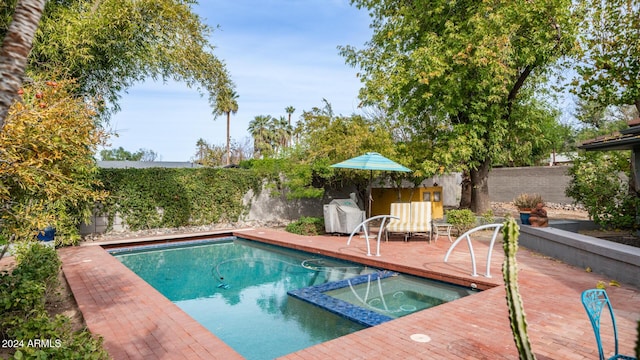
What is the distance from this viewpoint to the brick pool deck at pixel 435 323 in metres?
3.62

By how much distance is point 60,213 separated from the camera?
9.75 m

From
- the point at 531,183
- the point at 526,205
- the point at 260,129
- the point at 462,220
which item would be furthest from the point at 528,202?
the point at 260,129

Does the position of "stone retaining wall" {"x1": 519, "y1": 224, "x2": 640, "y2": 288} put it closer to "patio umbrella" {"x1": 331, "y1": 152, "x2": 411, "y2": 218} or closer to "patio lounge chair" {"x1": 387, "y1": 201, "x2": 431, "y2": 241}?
"patio lounge chair" {"x1": 387, "y1": 201, "x2": 431, "y2": 241}

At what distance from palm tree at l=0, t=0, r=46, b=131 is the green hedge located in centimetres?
1073

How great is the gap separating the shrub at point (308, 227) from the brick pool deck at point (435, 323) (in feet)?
18.2

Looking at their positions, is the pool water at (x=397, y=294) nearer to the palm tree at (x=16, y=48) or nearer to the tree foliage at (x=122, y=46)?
the palm tree at (x=16, y=48)

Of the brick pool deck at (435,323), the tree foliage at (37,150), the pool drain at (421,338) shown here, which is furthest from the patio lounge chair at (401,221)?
the tree foliage at (37,150)

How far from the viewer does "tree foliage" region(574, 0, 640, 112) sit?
10.4 m

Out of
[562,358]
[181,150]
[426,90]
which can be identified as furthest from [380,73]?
[181,150]

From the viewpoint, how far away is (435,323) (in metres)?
4.39

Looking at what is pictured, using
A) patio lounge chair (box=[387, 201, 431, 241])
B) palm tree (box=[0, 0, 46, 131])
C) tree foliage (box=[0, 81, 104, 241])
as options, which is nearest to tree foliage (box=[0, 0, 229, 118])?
tree foliage (box=[0, 81, 104, 241])

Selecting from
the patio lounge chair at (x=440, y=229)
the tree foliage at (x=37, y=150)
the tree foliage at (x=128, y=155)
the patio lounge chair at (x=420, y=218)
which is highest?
the tree foliage at (x=128, y=155)

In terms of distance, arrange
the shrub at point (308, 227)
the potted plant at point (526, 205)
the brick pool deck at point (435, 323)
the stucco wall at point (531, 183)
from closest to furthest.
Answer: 1. the brick pool deck at point (435, 323)
2. the potted plant at point (526, 205)
3. the shrub at point (308, 227)
4. the stucco wall at point (531, 183)

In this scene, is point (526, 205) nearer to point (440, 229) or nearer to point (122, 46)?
point (440, 229)
